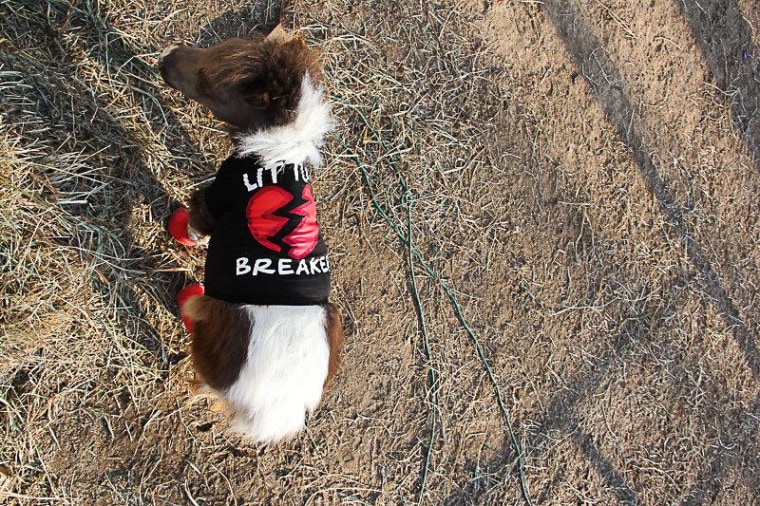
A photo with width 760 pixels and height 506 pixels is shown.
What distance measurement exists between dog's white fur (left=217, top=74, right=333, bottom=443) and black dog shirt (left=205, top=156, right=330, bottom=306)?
5 cm

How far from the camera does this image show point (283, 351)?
75.4 inches

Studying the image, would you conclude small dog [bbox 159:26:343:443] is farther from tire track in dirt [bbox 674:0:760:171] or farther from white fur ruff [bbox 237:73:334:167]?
tire track in dirt [bbox 674:0:760:171]

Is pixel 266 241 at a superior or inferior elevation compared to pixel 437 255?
superior

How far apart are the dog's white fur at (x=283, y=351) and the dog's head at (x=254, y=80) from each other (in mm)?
44

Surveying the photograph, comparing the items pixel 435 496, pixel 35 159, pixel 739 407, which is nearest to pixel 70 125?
pixel 35 159

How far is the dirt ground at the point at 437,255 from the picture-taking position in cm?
243

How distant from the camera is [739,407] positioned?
347 centimetres

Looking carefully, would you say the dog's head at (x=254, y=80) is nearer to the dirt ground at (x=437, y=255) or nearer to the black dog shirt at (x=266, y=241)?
the black dog shirt at (x=266, y=241)

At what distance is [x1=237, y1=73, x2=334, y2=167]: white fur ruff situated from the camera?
1985mm

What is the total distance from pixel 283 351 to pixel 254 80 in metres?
0.97

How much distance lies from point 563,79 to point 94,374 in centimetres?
293

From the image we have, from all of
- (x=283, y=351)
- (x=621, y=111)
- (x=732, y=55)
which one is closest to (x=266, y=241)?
(x=283, y=351)

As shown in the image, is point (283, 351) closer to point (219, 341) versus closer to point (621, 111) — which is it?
point (219, 341)

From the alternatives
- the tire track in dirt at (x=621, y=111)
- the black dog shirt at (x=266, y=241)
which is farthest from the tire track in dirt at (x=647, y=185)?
the black dog shirt at (x=266, y=241)
